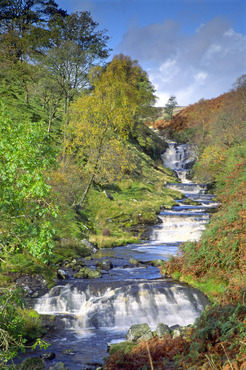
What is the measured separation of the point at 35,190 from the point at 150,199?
1060 inches

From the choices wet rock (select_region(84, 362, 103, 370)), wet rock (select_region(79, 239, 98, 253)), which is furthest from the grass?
wet rock (select_region(84, 362, 103, 370))

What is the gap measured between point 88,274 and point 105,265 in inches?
65.5

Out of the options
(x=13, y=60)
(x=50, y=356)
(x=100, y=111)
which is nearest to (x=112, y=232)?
(x=100, y=111)

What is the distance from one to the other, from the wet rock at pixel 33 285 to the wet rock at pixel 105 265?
140 inches

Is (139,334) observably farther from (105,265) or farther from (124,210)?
(124,210)

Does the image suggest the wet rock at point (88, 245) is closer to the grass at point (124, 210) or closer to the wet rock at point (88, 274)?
the grass at point (124, 210)

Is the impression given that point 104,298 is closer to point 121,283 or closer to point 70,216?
point 121,283

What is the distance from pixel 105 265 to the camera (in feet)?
52.5

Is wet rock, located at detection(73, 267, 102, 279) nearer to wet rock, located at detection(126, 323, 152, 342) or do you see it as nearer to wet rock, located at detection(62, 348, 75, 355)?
wet rock, located at detection(126, 323, 152, 342)

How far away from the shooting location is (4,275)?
12641 millimetres

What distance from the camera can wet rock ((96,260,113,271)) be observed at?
51.8ft

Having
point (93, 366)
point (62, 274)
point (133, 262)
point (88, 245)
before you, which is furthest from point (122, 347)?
point (88, 245)

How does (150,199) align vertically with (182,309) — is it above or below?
above

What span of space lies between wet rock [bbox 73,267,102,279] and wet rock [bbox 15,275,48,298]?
179 centimetres
